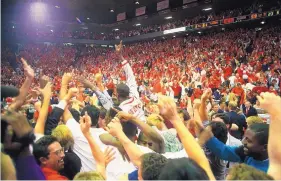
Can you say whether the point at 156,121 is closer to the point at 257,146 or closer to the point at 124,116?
the point at 124,116

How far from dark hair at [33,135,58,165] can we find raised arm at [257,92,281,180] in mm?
1460

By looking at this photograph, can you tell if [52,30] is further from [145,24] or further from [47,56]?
[145,24]

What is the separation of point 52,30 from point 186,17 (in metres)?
15.1

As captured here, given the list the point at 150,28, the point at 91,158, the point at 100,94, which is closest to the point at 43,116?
the point at 91,158

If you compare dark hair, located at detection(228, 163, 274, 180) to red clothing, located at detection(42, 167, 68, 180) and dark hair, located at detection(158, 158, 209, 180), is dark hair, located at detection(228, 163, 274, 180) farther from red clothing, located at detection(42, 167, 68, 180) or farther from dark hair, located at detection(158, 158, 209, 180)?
red clothing, located at detection(42, 167, 68, 180)

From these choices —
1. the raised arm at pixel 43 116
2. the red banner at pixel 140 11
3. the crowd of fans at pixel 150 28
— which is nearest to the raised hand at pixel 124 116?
the raised arm at pixel 43 116

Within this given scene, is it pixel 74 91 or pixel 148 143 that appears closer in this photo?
pixel 148 143

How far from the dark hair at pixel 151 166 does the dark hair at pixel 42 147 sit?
74 centimetres

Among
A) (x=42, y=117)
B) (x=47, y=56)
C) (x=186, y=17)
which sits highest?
(x=186, y=17)

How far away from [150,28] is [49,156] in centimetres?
2980

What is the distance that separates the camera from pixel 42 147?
2.26 m

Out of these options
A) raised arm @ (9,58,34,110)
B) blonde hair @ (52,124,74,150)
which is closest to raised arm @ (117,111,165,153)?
blonde hair @ (52,124,74,150)

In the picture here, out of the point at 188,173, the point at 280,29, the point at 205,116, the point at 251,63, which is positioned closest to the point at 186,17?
the point at 280,29

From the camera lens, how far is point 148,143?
2965 millimetres
